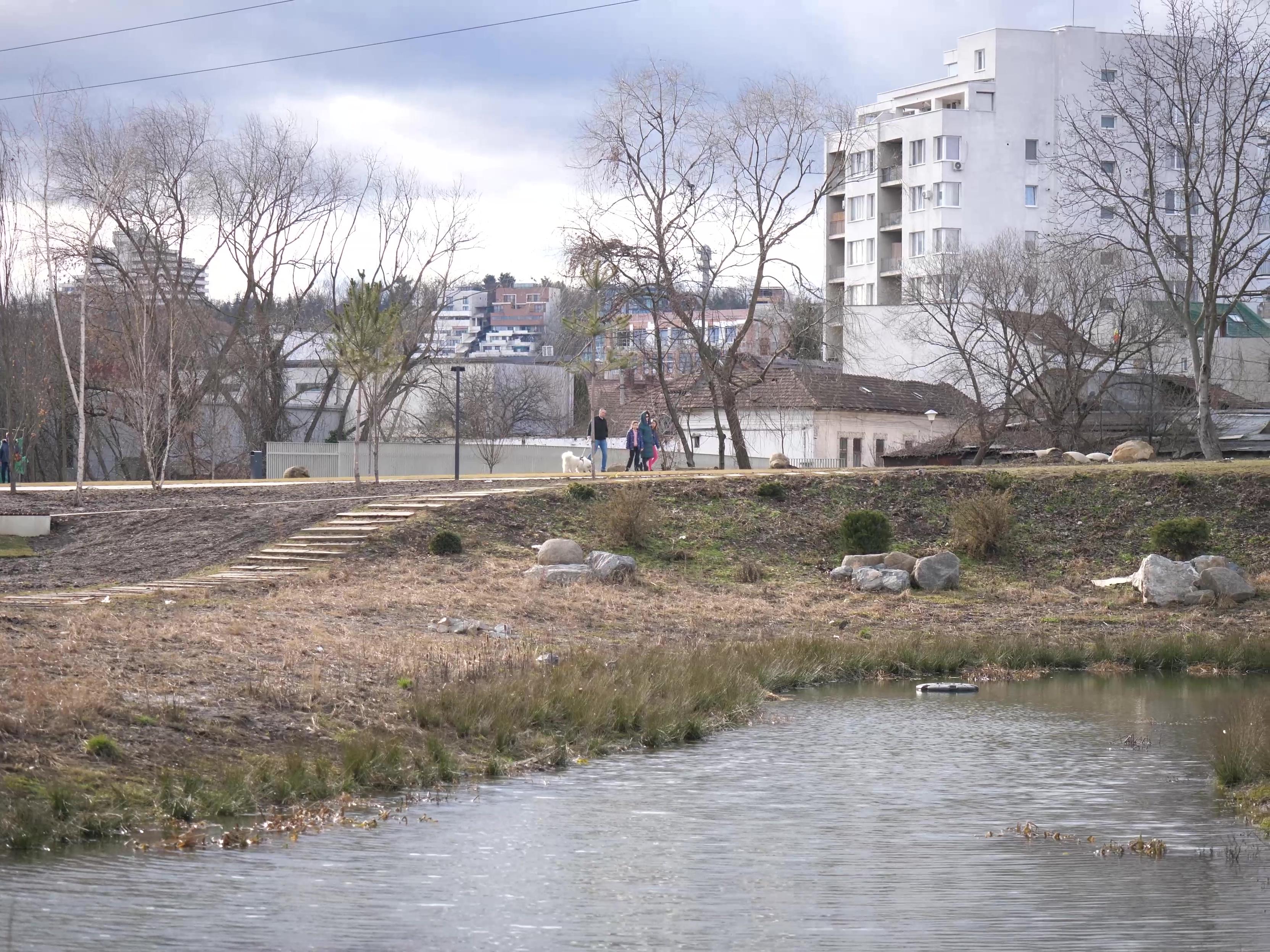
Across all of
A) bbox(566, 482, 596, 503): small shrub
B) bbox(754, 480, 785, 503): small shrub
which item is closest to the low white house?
bbox(754, 480, 785, 503): small shrub

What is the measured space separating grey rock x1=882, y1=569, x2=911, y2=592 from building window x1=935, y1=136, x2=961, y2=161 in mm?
62524

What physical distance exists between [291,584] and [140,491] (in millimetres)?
16180

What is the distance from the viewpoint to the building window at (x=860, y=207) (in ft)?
299

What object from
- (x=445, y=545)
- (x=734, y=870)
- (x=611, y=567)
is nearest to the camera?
(x=734, y=870)

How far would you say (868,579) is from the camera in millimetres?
25844

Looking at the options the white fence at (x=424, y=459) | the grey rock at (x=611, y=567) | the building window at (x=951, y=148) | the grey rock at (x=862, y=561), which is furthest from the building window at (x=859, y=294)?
the grey rock at (x=611, y=567)

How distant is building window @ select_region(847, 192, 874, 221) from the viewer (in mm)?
91125

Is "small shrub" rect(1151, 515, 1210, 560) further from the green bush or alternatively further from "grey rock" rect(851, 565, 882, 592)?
"grey rock" rect(851, 565, 882, 592)

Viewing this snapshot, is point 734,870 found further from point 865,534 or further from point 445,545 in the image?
point 865,534

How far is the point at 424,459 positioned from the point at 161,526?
26.9 meters

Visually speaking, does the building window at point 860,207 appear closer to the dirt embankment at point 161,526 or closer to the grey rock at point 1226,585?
the dirt embankment at point 161,526

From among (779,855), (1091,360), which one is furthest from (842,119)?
(779,855)

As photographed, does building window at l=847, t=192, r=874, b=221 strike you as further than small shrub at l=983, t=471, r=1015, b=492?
Yes

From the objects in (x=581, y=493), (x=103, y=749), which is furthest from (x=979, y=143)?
(x=103, y=749)
